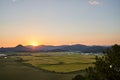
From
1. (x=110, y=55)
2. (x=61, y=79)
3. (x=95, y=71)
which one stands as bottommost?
(x=61, y=79)

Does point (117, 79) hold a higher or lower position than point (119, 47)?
lower

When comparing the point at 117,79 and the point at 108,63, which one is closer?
the point at 117,79

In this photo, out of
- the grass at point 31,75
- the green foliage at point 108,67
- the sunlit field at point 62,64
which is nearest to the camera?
the green foliage at point 108,67

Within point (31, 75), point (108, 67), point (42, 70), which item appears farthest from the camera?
point (42, 70)

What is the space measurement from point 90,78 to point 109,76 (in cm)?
247

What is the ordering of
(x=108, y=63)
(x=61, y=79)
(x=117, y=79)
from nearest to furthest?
(x=117, y=79)
(x=108, y=63)
(x=61, y=79)

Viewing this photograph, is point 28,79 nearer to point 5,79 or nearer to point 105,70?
point 5,79

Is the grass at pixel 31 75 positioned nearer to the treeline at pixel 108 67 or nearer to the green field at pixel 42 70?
the green field at pixel 42 70

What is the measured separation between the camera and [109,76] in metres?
23.7

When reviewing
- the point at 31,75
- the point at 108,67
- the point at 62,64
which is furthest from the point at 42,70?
the point at 108,67

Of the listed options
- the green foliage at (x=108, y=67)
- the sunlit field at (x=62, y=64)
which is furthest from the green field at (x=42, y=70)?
the green foliage at (x=108, y=67)

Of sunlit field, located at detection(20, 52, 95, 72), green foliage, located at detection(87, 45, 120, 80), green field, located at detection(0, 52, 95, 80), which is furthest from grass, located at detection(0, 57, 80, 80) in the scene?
green foliage, located at detection(87, 45, 120, 80)

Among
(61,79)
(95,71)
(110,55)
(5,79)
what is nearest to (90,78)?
(95,71)

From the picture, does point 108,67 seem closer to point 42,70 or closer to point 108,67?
point 108,67
